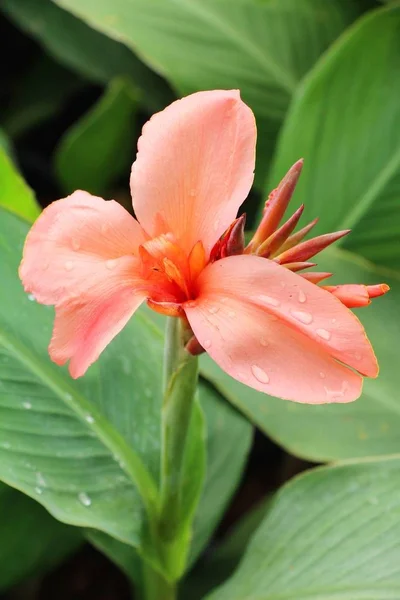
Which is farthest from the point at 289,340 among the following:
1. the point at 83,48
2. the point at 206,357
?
the point at 83,48

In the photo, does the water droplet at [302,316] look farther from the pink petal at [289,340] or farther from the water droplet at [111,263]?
the water droplet at [111,263]

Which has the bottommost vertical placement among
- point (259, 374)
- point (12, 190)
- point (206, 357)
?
point (206, 357)

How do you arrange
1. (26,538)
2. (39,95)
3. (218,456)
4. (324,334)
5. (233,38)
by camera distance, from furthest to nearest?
(39,95) < (233,38) < (218,456) < (26,538) < (324,334)

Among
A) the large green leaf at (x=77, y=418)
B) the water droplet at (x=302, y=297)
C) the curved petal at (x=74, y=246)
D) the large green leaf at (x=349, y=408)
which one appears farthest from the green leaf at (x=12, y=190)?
the water droplet at (x=302, y=297)

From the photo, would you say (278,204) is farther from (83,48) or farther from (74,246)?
(83,48)

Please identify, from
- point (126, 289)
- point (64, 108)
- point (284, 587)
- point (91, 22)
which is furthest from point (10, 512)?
point (64, 108)

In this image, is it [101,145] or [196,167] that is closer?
[196,167]

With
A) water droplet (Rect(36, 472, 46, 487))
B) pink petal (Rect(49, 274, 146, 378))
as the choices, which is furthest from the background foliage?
pink petal (Rect(49, 274, 146, 378))

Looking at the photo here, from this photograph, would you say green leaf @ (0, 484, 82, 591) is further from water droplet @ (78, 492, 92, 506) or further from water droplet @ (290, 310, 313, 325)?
water droplet @ (290, 310, 313, 325)
